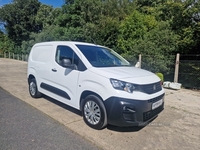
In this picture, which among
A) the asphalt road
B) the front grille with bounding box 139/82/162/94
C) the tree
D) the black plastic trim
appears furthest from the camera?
the tree

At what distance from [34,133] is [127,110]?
1.80 metres

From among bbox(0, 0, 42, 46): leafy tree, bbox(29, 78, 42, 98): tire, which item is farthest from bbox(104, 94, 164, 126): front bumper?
bbox(0, 0, 42, 46): leafy tree

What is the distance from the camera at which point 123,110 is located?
9.80 ft

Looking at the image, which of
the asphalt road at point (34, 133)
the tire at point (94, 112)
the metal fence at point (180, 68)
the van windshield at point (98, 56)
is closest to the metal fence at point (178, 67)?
the metal fence at point (180, 68)

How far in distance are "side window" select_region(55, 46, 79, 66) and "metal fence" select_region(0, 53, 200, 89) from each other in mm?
5683

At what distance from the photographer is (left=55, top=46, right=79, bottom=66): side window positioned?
382cm

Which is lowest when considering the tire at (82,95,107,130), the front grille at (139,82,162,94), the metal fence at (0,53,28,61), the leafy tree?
the tire at (82,95,107,130)

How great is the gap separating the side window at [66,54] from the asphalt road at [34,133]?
1.41 m

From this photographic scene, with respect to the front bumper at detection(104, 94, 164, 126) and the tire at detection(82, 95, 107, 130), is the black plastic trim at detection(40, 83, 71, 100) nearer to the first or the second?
the tire at detection(82, 95, 107, 130)

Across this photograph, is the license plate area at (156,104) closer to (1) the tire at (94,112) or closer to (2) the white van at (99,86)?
(2) the white van at (99,86)

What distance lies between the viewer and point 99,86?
321 cm

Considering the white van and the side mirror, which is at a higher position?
the side mirror

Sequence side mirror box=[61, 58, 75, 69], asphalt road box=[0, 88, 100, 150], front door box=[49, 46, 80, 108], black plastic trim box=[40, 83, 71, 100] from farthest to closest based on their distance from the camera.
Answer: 1. black plastic trim box=[40, 83, 71, 100]
2. front door box=[49, 46, 80, 108]
3. side mirror box=[61, 58, 75, 69]
4. asphalt road box=[0, 88, 100, 150]

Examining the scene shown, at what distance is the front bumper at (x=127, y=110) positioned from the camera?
2973 millimetres
